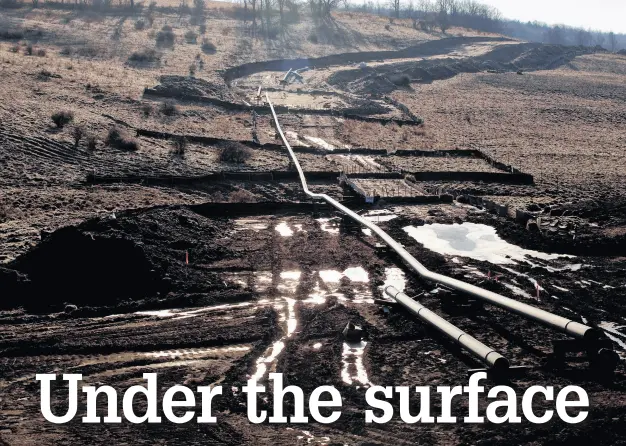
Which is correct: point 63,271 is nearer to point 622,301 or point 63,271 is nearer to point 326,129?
point 622,301

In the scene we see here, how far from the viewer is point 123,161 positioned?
113 ft

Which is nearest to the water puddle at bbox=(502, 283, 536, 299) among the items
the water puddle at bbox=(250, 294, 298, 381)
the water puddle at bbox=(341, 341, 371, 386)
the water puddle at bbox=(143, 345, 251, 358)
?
the water puddle at bbox=(341, 341, 371, 386)

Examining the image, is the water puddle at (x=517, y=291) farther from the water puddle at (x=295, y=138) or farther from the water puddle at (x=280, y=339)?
the water puddle at (x=295, y=138)

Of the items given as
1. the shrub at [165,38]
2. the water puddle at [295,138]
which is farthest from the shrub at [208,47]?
the water puddle at [295,138]

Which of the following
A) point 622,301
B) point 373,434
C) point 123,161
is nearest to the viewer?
point 373,434

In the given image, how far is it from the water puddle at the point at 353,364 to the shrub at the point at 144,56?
55.2 meters

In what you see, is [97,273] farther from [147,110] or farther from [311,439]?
[147,110]

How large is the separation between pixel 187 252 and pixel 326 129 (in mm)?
26787

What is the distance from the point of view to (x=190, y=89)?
53531 millimetres

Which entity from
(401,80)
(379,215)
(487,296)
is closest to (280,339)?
(487,296)

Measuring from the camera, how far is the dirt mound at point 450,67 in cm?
7014

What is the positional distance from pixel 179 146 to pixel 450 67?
4914cm

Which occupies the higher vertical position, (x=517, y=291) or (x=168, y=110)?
(x=168, y=110)

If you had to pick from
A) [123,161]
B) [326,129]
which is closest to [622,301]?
[123,161]
